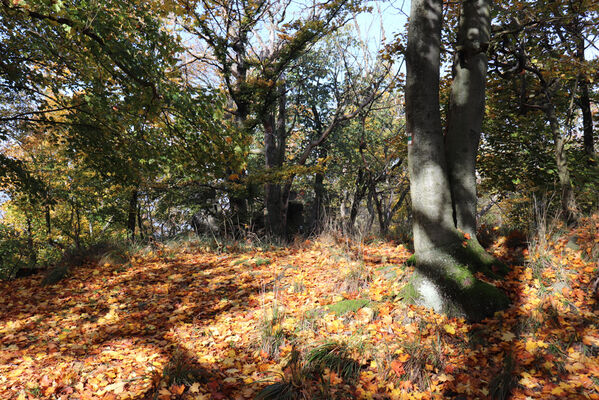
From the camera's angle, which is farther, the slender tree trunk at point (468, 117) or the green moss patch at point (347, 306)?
the slender tree trunk at point (468, 117)

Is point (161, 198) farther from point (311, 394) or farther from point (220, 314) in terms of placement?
point (311, 394)

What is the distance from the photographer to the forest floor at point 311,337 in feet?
8.20

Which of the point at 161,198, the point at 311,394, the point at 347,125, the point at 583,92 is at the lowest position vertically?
the point at 311,394

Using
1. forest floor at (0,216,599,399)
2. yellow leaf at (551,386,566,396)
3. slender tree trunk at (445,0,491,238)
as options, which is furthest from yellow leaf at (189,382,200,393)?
slender tree trunk at (445,0,491,238)

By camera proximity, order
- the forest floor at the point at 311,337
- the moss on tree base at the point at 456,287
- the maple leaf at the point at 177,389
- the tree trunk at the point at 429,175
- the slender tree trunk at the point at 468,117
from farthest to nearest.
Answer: the slender tree trunk at the point at 468,117 → the tree trunk at the point at 429,175 → the moss on tree base at the point at 456,287 → the forest floor at the point at 311,337 → the maple leaf at the point at 177,389

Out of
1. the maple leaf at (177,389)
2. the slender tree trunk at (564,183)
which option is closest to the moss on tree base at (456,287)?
the maple leaf at (177,389)

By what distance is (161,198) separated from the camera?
10367 mm

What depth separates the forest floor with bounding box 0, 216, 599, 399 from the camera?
8.20 ft

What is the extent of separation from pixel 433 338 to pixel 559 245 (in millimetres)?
2633

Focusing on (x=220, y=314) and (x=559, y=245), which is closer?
(x=220, y=314)

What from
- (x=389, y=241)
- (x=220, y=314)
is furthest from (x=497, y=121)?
(x=220, y=314)

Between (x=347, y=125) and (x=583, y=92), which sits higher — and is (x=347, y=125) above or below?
above

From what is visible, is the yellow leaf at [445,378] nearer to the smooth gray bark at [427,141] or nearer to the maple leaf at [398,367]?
the maple leaf at [398,367]

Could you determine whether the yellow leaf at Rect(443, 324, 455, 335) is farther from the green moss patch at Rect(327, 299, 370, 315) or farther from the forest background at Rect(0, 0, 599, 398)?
the green moss patch at Rect(327, 299, 370, 315)
